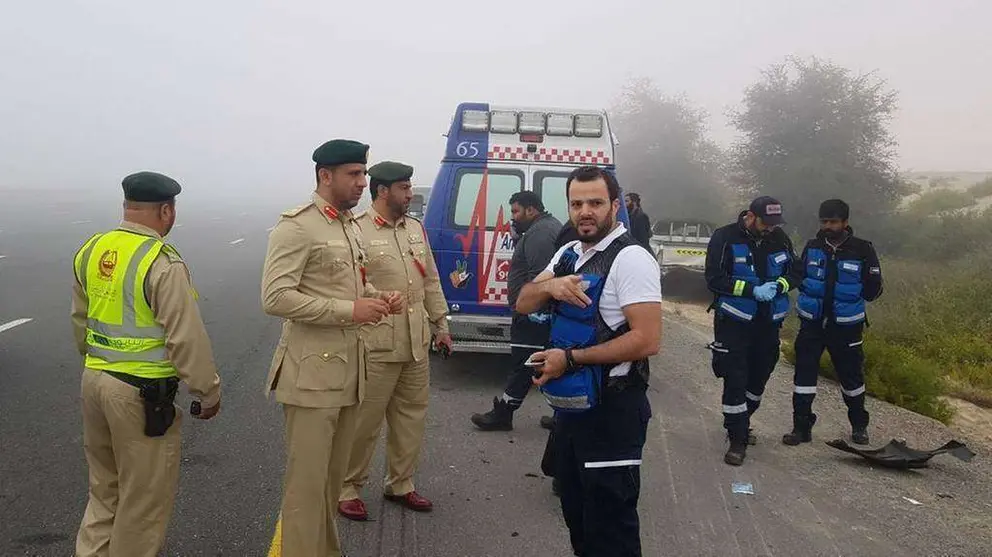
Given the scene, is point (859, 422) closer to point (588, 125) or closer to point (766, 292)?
point (766, 292)

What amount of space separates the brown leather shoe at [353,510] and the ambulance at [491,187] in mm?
2736

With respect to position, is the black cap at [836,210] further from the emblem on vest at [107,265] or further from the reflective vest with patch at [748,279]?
the emblem on vest at [107,265]

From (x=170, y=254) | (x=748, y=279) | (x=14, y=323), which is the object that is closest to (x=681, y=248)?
(x=748, y=279)

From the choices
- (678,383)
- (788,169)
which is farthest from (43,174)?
(678,383)

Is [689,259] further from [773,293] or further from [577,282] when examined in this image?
[577,282]

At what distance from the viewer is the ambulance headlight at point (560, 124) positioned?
22.7 ft

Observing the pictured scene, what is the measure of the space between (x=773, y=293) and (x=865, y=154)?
21323 millimetres

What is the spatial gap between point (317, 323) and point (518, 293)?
2206 millimetres

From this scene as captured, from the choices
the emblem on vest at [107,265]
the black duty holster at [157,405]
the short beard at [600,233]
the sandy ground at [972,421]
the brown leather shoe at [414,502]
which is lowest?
the sandy ground at [972,421]

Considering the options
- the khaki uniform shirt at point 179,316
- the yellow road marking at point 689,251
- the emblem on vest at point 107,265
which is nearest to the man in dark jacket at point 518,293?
the khaki uniform shirt at point 179,316

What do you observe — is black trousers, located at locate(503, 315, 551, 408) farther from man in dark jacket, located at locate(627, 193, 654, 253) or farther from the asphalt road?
man in dark jacket, located at locate(627, 193, 654, 253)

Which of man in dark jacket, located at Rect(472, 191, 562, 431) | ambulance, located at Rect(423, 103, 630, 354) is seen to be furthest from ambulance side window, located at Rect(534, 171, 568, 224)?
man in dark jacket, located at Rect(472, 191, 562, 431)

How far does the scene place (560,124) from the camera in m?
6.94

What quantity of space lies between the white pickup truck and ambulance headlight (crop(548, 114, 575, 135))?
6999mm
